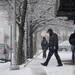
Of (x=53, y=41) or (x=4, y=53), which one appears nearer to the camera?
(x=53, y=41)

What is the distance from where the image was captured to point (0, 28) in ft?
158

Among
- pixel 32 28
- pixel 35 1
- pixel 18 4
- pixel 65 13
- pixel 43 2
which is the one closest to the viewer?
pixel 65 13

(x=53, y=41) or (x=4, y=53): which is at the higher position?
(x=53, y=41)

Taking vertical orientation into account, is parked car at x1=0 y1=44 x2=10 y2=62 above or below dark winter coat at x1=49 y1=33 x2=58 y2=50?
below

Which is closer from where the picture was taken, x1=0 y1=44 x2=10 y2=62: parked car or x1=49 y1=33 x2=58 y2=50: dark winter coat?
x1=49 y1=33 x2=58 y2=50: dark winter coat

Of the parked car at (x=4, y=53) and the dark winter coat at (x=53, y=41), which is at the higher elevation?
the dark winter coat at (x=53, y=41)

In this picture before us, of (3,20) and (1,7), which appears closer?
(1,7)

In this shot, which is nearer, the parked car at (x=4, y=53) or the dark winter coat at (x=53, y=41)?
the dark winter coat at (x=53, y=41)

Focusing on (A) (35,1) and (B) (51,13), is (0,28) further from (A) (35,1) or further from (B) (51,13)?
(A) (35,1)

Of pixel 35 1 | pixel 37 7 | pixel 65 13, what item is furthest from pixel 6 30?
pixel 65 13

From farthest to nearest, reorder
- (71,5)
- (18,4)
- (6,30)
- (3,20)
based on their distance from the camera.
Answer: (6,30), (3,20), (18,4), (71,5)

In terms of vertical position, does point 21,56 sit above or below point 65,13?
below

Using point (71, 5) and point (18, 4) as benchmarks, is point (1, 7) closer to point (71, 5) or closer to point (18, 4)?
point (18, 4)

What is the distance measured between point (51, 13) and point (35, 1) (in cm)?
846
